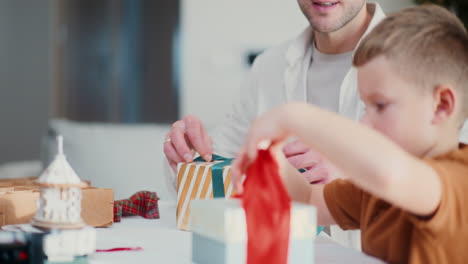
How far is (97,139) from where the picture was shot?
238cm

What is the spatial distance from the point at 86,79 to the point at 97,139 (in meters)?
1.94

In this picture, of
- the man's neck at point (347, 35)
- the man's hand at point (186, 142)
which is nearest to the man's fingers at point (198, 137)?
the man's hand at point (186, 142)

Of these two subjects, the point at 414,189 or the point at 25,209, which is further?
the point at 25,209

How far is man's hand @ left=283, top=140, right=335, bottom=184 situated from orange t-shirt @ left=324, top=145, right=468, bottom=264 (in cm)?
22

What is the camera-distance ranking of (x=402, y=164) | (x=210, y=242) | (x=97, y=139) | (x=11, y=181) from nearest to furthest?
(x=402, y=164), (x=210, y=242), (x=11, y=181), (x=97, y=139)

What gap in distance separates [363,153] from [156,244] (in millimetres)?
460

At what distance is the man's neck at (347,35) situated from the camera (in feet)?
6.46

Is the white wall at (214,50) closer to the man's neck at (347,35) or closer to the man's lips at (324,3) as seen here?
the man's neck at (347,35)

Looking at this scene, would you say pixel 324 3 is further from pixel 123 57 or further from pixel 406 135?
pixel 123 57

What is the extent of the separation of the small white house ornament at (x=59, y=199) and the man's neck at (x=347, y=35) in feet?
4.00

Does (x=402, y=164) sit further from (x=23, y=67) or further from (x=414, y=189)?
(x=23, y=67)

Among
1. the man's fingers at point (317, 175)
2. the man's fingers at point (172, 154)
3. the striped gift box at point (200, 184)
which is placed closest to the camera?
the striped gift box at point (200, 184)

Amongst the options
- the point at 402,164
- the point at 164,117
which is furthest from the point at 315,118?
the point at 164,117

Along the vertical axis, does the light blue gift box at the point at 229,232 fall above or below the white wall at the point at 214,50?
below
